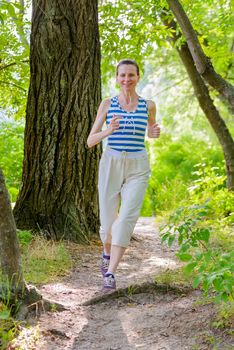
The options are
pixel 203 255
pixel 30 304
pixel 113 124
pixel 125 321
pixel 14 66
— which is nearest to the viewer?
pixel 203 255

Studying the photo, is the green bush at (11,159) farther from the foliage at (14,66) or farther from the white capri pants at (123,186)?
the white capri pants at (123,186)

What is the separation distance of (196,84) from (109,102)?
5.42 metres

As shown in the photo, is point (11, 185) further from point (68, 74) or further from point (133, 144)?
point (133, 144)

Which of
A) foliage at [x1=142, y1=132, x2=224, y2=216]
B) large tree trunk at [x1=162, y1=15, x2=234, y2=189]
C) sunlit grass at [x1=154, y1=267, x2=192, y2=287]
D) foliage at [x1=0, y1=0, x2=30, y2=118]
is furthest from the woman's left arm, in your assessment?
foliage at [x1=142, y1=132, x2=224, y2=216]

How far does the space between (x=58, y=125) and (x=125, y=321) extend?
2.97 metres

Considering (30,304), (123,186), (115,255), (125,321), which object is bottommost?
(125,321)

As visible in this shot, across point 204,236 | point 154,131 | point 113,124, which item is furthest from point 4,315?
point 154,131

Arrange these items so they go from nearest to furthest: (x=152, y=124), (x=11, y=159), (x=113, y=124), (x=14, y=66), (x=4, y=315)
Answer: (x=4, y=315) < (x=113, y=124) < (x=152, y=124) < (x=14, y=66) < (x=11, y=159)

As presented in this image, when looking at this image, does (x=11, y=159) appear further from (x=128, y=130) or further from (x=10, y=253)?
(x=10, y=253)

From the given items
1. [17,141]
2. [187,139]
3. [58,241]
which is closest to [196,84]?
[58,241]

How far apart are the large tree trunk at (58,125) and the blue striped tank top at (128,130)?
1.94 m

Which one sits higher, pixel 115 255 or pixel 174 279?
pixel 115 255

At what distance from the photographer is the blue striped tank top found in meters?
4.37

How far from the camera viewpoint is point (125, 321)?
384cm
